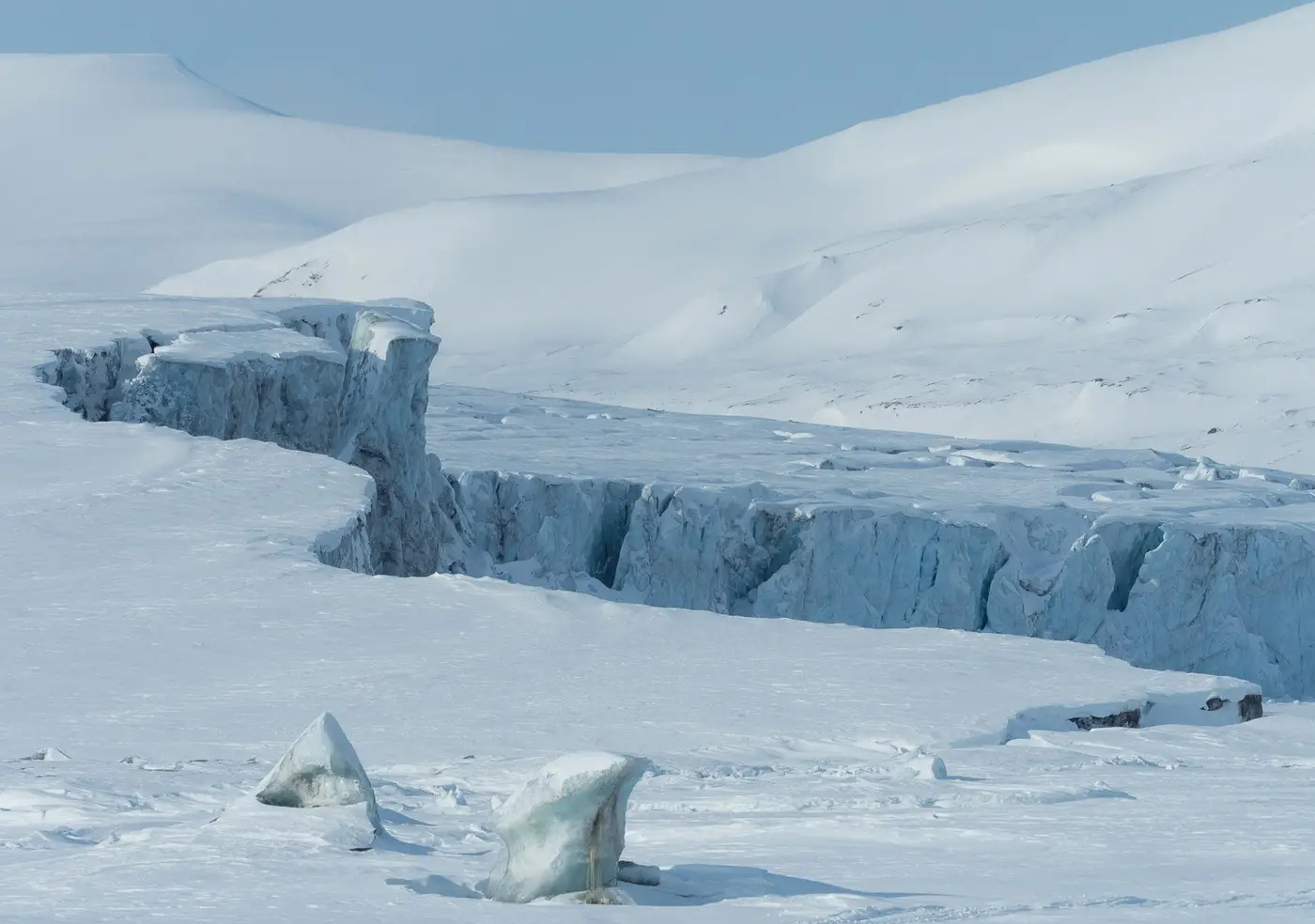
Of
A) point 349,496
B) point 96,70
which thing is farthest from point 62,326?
point 96,70

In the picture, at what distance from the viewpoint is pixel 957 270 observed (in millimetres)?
46062

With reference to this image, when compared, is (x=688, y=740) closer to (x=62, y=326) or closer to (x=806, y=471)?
(x=62, y=326)

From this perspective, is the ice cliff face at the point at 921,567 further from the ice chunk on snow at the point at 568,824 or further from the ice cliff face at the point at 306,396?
the ice chunk on snow at the point at 568,824

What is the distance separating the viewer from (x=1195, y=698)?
8109mm

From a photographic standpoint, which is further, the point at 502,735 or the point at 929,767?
the point at 502,735

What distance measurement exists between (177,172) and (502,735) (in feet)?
251

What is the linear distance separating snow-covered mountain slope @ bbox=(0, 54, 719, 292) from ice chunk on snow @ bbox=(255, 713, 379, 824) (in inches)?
2279

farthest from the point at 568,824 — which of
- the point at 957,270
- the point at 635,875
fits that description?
the point at 957,270

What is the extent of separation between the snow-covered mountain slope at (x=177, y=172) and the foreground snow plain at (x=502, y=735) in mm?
53389

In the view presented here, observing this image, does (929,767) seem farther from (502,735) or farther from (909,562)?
(909,562)

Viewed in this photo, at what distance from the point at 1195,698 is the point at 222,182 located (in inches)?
2935

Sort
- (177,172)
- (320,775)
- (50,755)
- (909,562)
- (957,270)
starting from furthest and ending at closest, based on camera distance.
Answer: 1. (177,172)
2. (957,270)
3. (909,562)
4. (50,755)
5. (320,775)

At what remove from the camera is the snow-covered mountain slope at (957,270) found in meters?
34.9

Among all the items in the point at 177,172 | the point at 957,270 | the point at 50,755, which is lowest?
the point at 50,755
